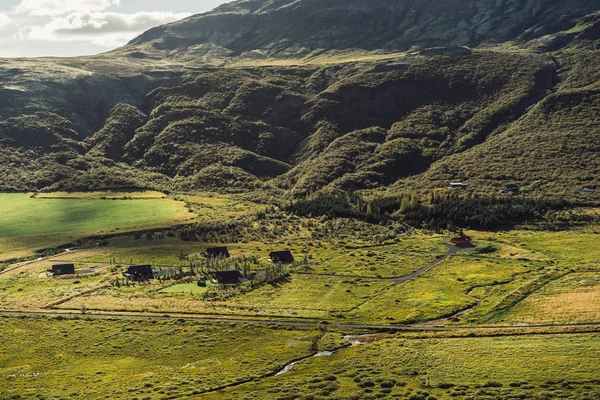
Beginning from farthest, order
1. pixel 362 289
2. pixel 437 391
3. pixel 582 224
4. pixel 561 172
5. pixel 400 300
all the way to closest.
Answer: pixel 561 172 < pixel 582 224 < pixel 362 289 < pixel 400 300 < pixel 437 391

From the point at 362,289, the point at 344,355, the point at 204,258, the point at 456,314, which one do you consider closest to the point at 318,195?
the point at 204,258

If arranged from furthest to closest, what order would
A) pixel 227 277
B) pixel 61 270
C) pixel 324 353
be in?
pixel 61 270
pixel 227 277
pixel 324 353

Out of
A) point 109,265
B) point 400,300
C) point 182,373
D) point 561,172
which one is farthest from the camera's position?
point 561,172

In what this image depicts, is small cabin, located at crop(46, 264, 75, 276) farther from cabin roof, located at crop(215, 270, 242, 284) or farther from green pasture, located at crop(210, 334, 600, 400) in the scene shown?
green pasture, located at crop(210, 334, 600, 400)

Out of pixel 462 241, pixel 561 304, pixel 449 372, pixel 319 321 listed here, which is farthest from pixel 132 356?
pixel 462 241

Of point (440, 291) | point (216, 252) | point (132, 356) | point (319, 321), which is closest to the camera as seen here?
point (132, 356)

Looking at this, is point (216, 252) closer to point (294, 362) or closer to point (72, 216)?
point (294, 362)

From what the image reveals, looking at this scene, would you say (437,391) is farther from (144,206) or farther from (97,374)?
(144,206)
